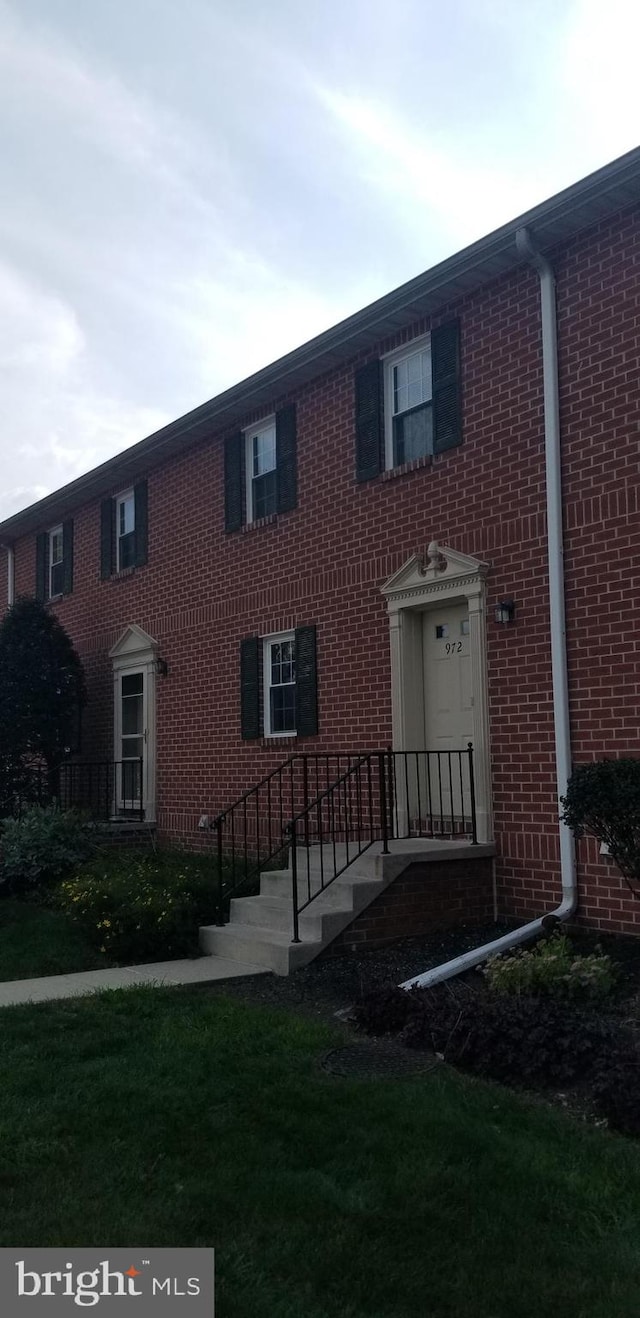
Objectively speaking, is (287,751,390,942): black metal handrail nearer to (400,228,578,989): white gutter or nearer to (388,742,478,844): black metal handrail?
Answer: (388,742,478,844): black metal handrail

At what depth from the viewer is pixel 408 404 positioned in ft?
32.8

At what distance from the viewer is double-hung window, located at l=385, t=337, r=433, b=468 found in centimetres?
977

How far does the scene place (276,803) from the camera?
11289 millimetres

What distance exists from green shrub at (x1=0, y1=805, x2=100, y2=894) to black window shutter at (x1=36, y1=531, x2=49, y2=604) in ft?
19.4

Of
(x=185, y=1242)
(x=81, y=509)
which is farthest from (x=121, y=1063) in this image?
(x=81, y=509)

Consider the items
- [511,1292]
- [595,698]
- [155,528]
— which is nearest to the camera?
[511,1292]

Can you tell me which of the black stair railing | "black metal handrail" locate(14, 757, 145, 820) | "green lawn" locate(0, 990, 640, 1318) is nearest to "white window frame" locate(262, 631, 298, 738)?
the black stair railing

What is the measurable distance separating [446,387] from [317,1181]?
23.1 feet

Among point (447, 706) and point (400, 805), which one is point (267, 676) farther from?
point (447, 706)

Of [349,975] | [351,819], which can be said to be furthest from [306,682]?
[349,975]

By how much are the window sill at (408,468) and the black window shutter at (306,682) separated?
5.80ft

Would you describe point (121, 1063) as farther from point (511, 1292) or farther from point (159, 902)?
point (159, 902)

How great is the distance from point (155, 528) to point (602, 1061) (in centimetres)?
1035

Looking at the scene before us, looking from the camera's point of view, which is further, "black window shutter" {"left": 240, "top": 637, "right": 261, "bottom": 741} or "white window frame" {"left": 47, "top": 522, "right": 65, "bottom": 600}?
"white window frame" {"left": 47, "top": 522, "right": 65, "bottom": 600}
